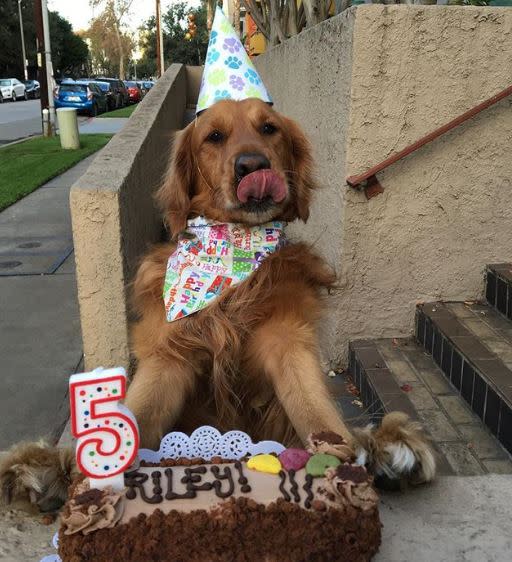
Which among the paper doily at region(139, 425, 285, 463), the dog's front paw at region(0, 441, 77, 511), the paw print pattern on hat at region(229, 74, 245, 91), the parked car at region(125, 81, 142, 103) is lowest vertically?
the dog's front paw at region(0, 441, 77, 511)

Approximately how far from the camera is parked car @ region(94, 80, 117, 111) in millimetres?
36281

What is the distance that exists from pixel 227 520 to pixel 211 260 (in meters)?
1.17

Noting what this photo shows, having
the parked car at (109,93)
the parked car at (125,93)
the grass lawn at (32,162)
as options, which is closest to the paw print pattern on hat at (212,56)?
the grass lawn at (32,162)

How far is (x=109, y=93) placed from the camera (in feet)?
122

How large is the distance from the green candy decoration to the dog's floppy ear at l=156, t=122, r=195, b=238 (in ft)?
4.24

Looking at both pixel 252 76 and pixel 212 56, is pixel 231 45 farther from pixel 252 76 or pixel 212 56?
pixel 252 76

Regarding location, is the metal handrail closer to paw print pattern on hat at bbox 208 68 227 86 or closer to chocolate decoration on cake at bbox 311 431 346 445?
paw print pattern on hat at bbox 208 68 227 86

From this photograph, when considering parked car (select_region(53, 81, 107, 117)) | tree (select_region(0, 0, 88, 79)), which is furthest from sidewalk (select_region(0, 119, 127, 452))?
tree (select_region(0, 0, 88, 79))

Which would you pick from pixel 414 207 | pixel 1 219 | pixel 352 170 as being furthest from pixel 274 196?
pixel 1 219

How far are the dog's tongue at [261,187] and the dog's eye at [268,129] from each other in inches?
16.0

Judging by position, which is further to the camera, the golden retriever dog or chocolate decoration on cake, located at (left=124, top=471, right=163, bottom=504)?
the golden retriever dog

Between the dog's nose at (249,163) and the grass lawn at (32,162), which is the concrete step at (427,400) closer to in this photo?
the dog's nose at (249,163)

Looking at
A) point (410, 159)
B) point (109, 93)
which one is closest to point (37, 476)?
point (410, 159)

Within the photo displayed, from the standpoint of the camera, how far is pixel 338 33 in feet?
14.2
